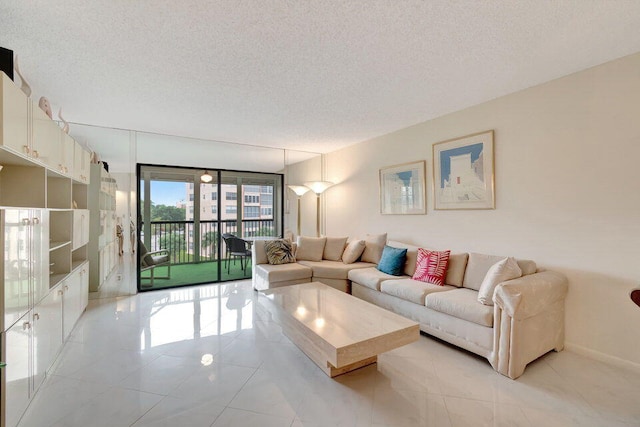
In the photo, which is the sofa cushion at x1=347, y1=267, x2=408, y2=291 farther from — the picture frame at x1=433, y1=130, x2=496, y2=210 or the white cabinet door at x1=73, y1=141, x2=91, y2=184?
the white cabinet door at x1=73, y1=141, x2=91, y2=184

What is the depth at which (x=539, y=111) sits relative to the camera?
2637 mm

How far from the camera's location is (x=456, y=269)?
9.82 ft

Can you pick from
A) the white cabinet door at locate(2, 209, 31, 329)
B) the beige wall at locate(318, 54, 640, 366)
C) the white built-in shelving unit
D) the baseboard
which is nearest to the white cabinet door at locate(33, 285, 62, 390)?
the white built-in shelving unit

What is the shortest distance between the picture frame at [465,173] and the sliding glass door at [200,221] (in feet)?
10.6

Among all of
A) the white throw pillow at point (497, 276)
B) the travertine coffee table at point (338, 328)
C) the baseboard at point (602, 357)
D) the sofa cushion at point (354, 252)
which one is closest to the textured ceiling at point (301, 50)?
the white throw pillow at point (497, 276)

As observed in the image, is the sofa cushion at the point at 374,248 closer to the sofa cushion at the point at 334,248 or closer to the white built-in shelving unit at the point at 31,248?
the sofa cushion at the point at 334,248

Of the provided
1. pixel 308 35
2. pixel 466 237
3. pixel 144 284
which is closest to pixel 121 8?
pixel 308 35

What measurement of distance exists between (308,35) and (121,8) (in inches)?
44.2

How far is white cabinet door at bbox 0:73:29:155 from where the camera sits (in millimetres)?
1500

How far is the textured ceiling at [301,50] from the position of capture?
1.69 m

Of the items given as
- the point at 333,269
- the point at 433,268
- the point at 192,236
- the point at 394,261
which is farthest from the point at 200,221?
the point at 433,268

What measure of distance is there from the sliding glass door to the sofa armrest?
→ 407cm

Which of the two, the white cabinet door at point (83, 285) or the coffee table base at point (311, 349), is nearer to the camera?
the coffee table base at point (311, 349)

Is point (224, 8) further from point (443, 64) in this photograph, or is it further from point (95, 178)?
point (95, 178)
